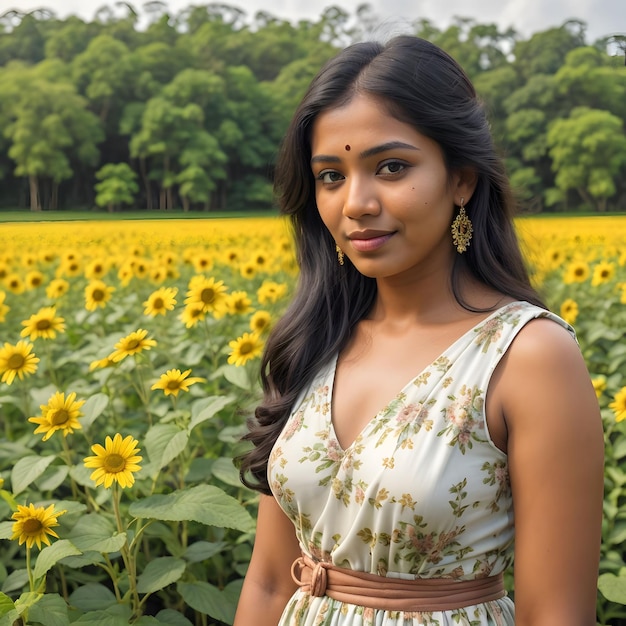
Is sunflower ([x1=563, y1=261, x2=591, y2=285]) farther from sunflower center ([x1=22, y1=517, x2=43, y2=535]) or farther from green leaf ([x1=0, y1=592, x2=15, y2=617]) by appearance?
green leaf ([x1=0, y1=592, x2=15, y2=617])

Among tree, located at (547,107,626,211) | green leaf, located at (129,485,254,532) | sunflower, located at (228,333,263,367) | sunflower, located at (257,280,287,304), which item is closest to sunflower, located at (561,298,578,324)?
sunflower, located at (257,280,287,304)

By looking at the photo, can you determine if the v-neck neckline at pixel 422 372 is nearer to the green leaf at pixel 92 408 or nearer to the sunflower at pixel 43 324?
the green leaf at pixel 92 408

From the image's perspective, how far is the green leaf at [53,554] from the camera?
170cm

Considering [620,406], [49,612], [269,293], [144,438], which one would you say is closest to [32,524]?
[49,612]

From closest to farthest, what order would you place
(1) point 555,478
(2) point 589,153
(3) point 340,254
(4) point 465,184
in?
(1) point 555,478 → (4) point 465,184 → (3) point 340,254 → (2) point 589,153

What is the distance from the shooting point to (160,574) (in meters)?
1.98

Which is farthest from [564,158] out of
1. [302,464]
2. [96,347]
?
[302,464]

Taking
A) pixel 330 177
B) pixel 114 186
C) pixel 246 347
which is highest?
pixel 330 177

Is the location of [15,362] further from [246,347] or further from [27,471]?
[246,347]

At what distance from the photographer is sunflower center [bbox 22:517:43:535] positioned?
172cm

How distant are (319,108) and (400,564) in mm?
688

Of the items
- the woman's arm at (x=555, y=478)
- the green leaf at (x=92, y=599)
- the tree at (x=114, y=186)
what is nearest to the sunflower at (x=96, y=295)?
the green leaf at (x=92, y=599)

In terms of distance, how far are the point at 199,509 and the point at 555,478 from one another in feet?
2.85

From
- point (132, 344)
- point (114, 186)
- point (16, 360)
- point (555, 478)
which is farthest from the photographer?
point (114, 186)
